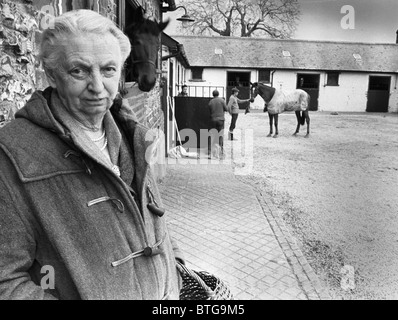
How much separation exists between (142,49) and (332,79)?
1012 inches

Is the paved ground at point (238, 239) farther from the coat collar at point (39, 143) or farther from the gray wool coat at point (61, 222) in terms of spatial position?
the coat collar at point (39, 143)

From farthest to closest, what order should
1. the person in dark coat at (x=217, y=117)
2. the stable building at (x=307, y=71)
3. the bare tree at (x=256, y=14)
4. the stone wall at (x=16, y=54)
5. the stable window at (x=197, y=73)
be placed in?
the stable building at (x=307, y=71)
the stable window at (x=197, y=73)
the person in dark coat at (x=217, y=117)
the bare tree at (x=256, y=14)
the stone wall at (x=16, y=54)

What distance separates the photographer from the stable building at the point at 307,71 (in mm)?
26984

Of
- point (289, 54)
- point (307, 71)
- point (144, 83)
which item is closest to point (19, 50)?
point (144, 83)

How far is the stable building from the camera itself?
27.0 metres

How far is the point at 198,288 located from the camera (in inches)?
64.1

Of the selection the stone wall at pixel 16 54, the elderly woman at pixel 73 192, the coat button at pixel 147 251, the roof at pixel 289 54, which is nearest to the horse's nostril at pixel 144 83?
the stone wall at pixel 16 54

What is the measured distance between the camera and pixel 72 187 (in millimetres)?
1149

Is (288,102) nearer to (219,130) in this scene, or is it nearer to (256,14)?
(219,130)

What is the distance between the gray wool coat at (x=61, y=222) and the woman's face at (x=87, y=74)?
3.2 inches

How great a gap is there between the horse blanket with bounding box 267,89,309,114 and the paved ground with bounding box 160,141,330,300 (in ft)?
23.4

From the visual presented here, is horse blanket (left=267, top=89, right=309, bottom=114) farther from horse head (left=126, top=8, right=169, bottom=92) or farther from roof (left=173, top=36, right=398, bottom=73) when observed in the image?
roof (left=173, top=36, right=398, bottom=73)
